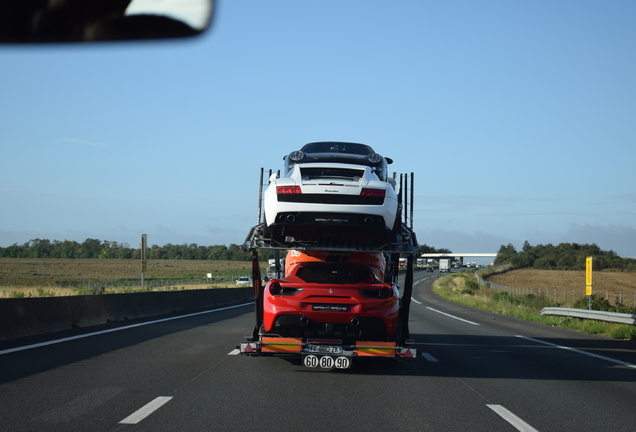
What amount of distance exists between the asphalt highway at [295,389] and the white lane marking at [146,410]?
15 mm

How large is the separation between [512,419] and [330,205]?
4.34 metres

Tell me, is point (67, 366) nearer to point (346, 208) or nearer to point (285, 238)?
point (285, 238)

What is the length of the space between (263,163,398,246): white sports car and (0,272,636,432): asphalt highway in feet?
7.31

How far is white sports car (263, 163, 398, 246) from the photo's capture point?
1077 cm

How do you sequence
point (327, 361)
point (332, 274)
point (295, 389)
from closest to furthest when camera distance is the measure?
point (295, 389) → point (327, 361) → point (332, 274)

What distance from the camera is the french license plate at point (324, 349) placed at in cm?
1038

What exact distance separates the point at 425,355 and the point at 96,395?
7072mm

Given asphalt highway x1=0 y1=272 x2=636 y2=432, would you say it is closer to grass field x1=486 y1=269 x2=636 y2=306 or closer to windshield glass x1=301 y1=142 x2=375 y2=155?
windshield glass x1=301 y1=142 x2=375 y2=155

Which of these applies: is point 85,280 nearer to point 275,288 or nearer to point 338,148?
point 338,148

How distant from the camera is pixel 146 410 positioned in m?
7.73

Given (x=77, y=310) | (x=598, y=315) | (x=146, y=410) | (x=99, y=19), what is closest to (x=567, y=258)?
(x=598, y=315)

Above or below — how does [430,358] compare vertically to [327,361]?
below

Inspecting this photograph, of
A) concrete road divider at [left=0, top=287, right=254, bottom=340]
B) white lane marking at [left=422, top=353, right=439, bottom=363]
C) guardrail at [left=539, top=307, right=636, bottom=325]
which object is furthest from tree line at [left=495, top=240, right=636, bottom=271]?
white lane marking at [left=422, top=353, right=439, bottom=363]

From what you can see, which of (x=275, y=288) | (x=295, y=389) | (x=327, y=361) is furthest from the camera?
(x=275, y=288)
